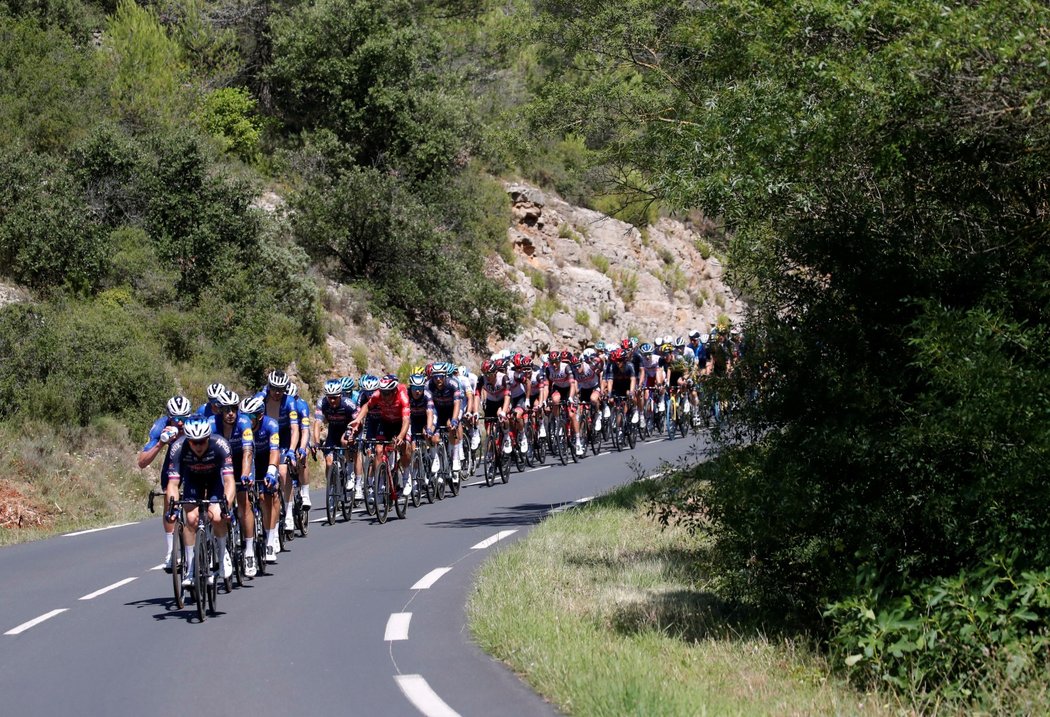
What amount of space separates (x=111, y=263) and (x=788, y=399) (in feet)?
74.1

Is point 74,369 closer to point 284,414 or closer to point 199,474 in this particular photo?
point 284,414

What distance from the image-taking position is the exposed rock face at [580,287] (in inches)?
1491

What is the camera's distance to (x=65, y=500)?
20.6 meters

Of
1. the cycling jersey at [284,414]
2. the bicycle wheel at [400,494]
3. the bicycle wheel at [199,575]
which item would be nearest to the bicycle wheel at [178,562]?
the bicycle wheel at [199,575]

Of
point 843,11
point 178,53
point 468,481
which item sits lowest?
point 468,481

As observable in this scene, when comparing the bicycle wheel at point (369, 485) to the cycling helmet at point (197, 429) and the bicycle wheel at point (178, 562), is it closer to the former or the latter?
the bicycle wheel at point (178, 562)

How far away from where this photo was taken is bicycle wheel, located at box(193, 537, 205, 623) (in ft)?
35.9

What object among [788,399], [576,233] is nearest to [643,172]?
[788,399]

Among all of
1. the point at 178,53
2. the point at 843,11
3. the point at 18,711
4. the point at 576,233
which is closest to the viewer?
the point at 18,711

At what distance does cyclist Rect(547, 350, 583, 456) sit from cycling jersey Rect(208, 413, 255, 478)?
1378 cm

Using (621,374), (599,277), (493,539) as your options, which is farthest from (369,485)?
(599,277)

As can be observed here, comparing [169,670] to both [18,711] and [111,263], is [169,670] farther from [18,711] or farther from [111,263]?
[111,263]

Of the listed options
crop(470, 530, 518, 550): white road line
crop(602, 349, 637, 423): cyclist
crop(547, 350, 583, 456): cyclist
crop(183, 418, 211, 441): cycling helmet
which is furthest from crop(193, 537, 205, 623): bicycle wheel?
crop(602, 349, 637, 423): cyclist

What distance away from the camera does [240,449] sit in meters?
12.8
